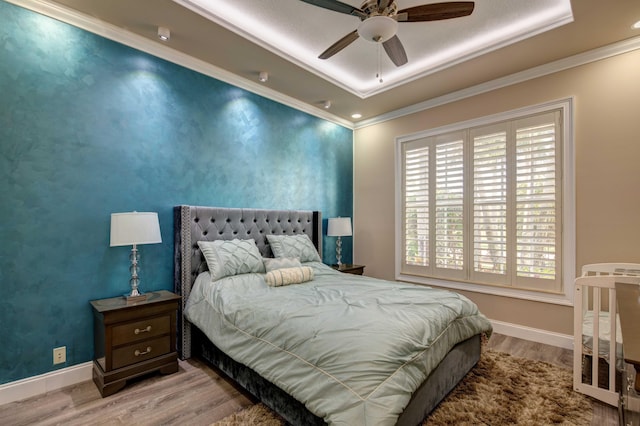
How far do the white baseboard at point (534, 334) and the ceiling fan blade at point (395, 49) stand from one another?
311cm

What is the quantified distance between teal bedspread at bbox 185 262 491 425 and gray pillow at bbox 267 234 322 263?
71cm

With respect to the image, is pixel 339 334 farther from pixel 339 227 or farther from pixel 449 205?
pixel 449 205

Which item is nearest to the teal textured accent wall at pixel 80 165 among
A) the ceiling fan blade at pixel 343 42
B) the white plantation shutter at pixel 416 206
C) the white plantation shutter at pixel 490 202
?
the ceiling fan blade at pixel 343 42

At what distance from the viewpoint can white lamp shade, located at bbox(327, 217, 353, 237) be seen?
434 cm

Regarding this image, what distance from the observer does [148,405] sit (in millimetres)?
2123

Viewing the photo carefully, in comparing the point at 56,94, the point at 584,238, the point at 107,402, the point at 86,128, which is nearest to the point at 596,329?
the point at 584,238

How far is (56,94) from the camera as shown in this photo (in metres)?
2.37

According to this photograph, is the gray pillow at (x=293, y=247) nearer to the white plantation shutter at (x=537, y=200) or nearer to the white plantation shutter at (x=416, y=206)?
the white plantation shutter at (x=416, y=206)

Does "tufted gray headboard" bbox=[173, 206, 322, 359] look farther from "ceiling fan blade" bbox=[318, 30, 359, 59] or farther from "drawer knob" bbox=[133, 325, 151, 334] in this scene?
"ceiling fan blade" bbox=[318, 30, 359, 59]

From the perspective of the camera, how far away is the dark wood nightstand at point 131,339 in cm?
225

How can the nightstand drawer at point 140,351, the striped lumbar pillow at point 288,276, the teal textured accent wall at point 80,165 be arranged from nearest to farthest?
the teal textured accent wall at point 80,165 → the nightstand drawer at point 140,351 → the striped lumbar pillow at point 288,276

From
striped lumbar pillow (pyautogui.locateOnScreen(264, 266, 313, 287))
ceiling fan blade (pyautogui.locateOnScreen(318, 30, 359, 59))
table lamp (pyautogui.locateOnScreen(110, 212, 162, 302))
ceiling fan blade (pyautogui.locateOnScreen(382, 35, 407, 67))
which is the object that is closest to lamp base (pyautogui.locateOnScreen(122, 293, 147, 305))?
table lamp (pyautogui.locateOnScreen(110, 212, 162, 302))

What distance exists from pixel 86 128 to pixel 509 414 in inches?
149

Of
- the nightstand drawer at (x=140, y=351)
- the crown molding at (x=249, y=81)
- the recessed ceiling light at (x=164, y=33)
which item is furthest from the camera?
the recessed ceiling light at (x=164, y=33)
